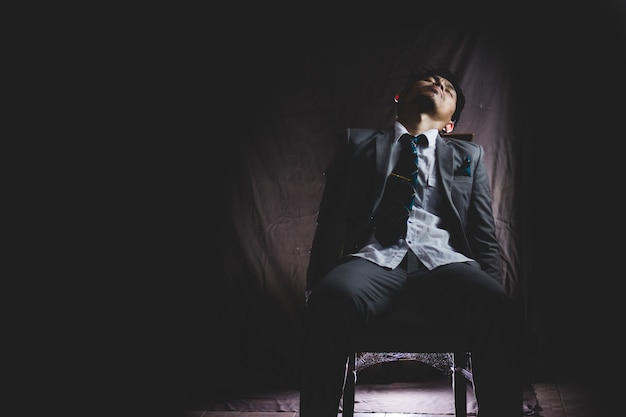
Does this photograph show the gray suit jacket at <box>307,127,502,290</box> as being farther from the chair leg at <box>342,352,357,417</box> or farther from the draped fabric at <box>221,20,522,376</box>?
the draped fabric at <box>221,20,522,376</box>

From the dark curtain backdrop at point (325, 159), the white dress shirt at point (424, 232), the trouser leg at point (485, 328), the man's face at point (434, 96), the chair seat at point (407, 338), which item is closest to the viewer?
the trouser leg at point (485, 328)

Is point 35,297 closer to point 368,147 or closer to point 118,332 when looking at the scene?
point 118,332

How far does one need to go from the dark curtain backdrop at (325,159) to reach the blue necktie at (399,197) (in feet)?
2.33

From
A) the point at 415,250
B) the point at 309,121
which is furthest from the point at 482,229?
the point at 309,121

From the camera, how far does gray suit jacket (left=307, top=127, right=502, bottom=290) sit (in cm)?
190

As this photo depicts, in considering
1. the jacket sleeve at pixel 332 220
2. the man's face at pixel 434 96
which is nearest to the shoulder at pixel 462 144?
the man's face at pixel 434 96

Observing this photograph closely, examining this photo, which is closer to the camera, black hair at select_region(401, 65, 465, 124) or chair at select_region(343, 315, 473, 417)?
chair at select_region(343, 315, 473, 417)

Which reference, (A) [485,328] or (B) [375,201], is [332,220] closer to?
(B) [375,201]

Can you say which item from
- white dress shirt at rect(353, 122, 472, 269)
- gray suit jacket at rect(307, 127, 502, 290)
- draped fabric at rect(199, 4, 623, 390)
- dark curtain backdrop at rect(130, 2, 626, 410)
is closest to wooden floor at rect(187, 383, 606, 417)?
dark curtain backdrop at rect(130, 2, 626, 410)

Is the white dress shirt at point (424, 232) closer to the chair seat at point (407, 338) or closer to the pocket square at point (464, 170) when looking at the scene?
the pocket square at point (464, 170)

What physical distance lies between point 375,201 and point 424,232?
196mm

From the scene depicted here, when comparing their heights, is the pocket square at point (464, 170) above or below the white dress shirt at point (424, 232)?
above

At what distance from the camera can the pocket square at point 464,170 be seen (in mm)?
1984

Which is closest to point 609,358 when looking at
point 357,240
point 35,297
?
point 357,240
